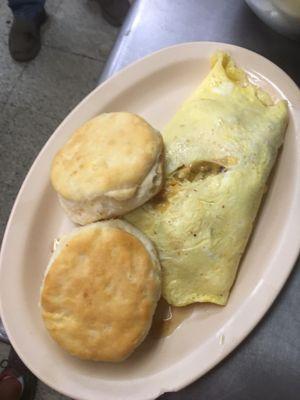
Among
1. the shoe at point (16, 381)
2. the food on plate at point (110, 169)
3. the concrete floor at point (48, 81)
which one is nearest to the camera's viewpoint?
the food on plate at point (110, 169)

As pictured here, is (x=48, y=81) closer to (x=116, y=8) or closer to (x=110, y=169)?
(x=116, y=8)

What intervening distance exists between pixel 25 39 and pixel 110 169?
115 cm

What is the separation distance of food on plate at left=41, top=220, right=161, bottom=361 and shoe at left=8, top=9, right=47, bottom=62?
1150mm

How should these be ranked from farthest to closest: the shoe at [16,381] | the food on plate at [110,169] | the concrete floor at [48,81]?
the concrete floor at [48,81] < the shoe at [16,381] < the food on plate at [110,169]

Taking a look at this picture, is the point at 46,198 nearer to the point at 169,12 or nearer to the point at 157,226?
the point at 157,226

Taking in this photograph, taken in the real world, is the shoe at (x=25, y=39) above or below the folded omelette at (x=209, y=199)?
below

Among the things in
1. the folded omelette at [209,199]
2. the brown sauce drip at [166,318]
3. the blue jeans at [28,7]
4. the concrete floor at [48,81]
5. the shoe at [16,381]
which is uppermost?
the folded omelette at [209,199]

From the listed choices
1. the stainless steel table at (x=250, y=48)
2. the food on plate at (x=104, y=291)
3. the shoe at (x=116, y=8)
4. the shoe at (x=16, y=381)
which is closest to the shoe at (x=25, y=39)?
the shoe at (x=116, y=8)

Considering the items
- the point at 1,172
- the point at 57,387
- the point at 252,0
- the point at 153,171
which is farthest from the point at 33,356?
the point at 1,172

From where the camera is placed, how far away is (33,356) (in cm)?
87

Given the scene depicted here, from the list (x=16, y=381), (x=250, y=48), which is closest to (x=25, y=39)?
(x=250, y=48)

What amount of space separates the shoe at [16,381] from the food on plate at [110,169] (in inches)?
30.7

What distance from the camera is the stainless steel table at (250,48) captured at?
832mm

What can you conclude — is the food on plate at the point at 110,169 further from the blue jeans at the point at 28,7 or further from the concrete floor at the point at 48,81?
the blue jeans at the point at 28,7
